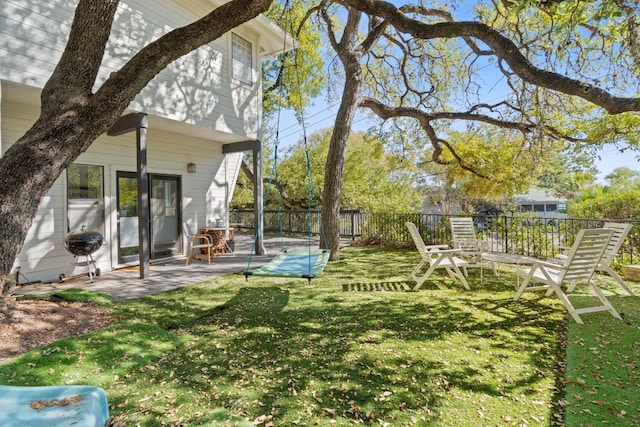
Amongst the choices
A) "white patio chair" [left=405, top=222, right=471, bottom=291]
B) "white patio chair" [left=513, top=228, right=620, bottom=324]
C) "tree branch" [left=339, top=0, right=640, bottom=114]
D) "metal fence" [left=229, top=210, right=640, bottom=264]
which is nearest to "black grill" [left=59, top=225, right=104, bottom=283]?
"metal fence" [left=229, top=210, right=640, bottom=264]

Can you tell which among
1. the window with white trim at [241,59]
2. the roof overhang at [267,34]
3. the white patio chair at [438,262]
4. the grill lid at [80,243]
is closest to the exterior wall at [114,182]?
the grill lid at [80,243]

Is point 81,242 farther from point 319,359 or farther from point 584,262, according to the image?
point 584,262

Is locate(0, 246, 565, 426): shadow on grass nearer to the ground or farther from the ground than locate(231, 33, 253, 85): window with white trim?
nearer to the ground

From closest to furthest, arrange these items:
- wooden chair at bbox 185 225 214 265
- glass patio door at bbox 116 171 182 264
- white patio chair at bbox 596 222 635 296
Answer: white patio chair at bbox 596 222 635 296, glass patio door at bbox 116 171 182 264, wooden chair at bbox 185 225 214 265

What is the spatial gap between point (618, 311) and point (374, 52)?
10.7 meters

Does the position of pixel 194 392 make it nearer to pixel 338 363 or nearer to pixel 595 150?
pixel 338 363

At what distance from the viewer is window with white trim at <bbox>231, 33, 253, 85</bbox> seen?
8.71 meters

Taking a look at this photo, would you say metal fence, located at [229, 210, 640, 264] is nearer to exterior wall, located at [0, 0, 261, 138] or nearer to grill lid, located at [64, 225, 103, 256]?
exterior wall, located at [0, 0, 261, 138]

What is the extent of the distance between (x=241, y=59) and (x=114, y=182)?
15.1 ft

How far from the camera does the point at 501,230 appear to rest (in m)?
8.95

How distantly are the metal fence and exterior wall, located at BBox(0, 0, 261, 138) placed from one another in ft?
9.95

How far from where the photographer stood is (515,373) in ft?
9.61

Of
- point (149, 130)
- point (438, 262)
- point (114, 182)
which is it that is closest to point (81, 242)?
point (114, 182)

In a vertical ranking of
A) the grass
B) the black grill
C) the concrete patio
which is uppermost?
the black grill
